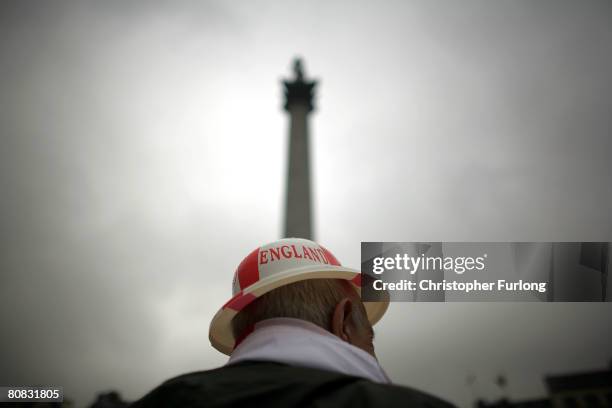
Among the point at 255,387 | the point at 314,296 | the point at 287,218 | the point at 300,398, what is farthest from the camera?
the point at 287,218

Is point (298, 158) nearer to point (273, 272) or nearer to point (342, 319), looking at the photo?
point (273, 272)

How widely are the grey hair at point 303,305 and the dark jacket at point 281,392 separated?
0.55m

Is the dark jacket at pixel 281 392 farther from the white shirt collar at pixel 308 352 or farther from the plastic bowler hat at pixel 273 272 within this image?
the plastic bowler hat at pixel 273 272

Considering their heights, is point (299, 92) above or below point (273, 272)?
above

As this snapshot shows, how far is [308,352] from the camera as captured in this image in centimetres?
166

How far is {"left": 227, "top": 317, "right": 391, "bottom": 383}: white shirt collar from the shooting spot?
1.63 meters

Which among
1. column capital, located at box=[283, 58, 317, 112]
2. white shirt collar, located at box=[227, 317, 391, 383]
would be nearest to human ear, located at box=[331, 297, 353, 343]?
white shirt collar, located at box=[227, 317, 391, 383]

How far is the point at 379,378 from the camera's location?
175cm

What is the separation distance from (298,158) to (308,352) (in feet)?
58.4

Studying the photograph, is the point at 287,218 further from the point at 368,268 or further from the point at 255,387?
the point at 255,387

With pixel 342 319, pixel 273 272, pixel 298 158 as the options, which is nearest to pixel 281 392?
pixel 342 319

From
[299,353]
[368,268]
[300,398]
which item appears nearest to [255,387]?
[300,398]

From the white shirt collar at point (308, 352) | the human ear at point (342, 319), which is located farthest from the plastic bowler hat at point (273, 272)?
the white shirt collar at point (308, 352)

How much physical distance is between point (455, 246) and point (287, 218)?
41.8 ft
